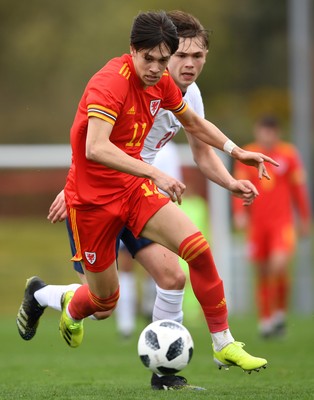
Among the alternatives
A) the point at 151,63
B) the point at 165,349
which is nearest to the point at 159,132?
the point at 151,63

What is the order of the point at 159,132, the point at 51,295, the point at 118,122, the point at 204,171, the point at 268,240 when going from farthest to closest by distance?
1. the point at 268,240
2. the point at 51,295
3. the point at 204,171
4. the point at 159,132
5. the point at 118,122

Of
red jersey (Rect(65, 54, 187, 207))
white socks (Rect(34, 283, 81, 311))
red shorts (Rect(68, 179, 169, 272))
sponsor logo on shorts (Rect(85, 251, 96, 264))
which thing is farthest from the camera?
white socks (Rect(34, 283, 81, 311))

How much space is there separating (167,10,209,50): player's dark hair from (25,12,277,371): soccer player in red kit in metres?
0.49

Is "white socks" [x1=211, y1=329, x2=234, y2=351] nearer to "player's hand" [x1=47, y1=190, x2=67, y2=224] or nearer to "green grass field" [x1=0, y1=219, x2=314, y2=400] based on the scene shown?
"green grass field" [x1=0, y1=219, x2=314, y2=400]

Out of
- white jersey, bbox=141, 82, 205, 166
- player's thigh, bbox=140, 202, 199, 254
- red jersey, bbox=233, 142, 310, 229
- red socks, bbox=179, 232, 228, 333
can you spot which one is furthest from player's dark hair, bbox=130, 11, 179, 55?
red jersey, bbox=233, 142, 310, 229

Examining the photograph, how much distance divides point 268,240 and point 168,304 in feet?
21.4

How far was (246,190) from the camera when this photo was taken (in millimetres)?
7055

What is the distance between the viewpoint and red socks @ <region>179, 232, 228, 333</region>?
679 cm

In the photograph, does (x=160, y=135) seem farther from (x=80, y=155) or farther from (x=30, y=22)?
(x=30, y=22)

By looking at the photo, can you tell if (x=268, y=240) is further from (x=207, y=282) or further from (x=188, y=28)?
(x=207, y=282)

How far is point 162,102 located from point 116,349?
485 centimetres

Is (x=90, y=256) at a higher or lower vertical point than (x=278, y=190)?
higher

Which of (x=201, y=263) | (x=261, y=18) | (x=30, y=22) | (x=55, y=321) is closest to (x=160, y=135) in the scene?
(x=201, y=263)

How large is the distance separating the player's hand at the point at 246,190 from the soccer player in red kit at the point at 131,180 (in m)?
0.03
